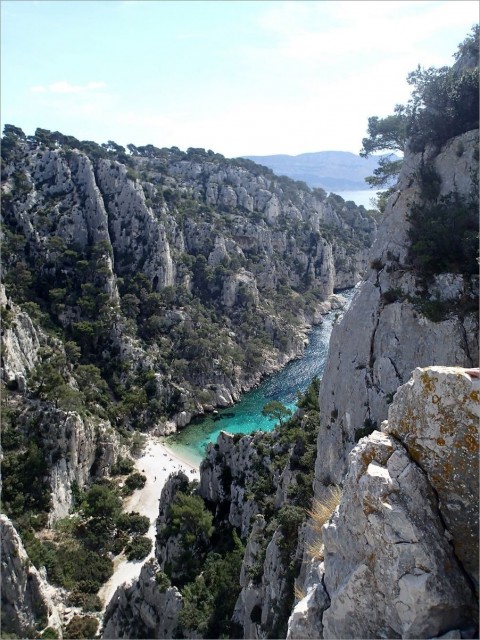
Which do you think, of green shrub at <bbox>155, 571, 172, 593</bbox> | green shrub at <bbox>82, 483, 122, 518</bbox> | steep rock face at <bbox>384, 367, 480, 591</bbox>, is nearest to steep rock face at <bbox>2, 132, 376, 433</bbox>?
green shrub at <bbox>82, 483, 122, 518</bbox>

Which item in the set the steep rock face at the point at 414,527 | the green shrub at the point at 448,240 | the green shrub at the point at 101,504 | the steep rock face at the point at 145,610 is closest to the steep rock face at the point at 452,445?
the steep rock face at the point at 414,527

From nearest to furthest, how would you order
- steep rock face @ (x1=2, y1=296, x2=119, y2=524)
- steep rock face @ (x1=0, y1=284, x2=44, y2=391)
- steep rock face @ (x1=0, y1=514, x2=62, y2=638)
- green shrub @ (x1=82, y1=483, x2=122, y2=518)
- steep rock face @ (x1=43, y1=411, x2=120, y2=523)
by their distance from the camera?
steep rock face @ (x1=0, y1=514, x2=62, y2=638) < green shrub @ (x1=82, y1=483, x2=122, y2=518) < steep rock face @ (x1=43, y1=411, x2=120, y2=523) < steep rock face @ (x1=2, y1=296, x2=119, y2=524) < steep rock face @ (x1=0, y1=284, x2=44, y2=391)

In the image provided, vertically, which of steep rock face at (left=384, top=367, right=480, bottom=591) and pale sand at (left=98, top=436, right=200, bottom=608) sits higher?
steep rock face at (left=384, top=367, right=480, bottom=591)

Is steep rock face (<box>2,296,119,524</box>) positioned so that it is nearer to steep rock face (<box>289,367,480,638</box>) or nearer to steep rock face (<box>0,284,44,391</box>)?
steep rock face (<box>0,284,44,391</box>)

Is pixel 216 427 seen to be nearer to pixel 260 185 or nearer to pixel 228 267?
pixel 228 267

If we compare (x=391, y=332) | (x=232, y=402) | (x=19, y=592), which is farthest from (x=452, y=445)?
(x=232, y=402)

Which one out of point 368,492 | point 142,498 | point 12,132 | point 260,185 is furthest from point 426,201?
point 260,185

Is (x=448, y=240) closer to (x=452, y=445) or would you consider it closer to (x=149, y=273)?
(x=452, y=445)

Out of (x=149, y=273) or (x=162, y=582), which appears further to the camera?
(x=149, y=273)
